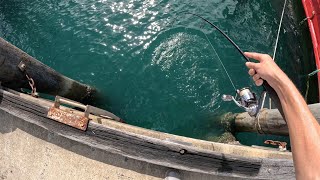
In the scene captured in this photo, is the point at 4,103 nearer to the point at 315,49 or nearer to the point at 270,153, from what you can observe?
the point at 270,153

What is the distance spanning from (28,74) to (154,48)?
11.3 ft

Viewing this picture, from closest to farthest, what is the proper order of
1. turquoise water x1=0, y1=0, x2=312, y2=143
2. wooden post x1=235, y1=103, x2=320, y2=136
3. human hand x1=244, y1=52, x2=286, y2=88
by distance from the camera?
human hand x1=244, y1=52, x2=286, y2=88 → wooden post x1=235, y1=103, x2=320, y2=136 → turquoise water x1=0, y1=0, x2=312, y2=143

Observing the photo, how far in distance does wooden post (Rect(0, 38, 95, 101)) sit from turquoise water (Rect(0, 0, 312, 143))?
1.21m

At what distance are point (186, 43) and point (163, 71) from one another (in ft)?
3.20

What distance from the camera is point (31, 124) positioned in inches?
138

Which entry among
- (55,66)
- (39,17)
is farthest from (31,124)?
(39,17)

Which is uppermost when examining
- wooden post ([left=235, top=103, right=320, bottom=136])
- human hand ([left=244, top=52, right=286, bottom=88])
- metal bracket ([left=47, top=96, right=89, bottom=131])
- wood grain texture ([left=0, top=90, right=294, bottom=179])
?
human hand ([left=244, top=52, right=286, bottom=88])

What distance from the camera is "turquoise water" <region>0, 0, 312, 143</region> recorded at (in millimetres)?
6621

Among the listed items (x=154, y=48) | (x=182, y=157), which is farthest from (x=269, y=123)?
(x=154, y=48)

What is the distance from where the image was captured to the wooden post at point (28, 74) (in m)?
3.96

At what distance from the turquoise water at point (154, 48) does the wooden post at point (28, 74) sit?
3.97 feet

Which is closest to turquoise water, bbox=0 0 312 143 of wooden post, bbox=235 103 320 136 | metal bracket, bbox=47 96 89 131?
wooden post, bbox=235 103 320 136

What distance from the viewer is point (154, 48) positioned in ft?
23.8

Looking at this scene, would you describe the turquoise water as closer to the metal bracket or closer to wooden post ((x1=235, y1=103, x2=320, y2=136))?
wooden post ((x1=235, y1=103, x2=320, y2=136))
